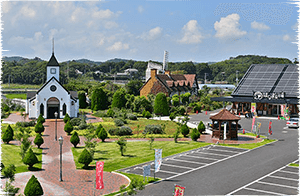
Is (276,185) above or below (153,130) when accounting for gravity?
below

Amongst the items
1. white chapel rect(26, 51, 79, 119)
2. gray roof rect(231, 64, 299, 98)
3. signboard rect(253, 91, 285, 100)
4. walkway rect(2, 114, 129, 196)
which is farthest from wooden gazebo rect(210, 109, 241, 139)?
gray roof rect(231, 64, 299, 98)

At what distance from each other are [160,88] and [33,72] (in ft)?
296

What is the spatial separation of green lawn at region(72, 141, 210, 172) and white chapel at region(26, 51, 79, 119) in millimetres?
22461

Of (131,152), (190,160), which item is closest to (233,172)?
(190,160)

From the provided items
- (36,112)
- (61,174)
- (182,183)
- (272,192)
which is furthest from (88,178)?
(36,112)

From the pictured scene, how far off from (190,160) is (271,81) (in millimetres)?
43208

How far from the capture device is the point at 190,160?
2977 centimetres

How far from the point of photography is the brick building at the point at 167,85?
78.6 meters

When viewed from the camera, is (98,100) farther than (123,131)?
Yes

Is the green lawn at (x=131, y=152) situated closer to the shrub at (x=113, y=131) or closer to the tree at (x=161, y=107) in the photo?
the shrub at (x=113, y=131)

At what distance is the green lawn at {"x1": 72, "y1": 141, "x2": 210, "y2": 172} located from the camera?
1128 inches

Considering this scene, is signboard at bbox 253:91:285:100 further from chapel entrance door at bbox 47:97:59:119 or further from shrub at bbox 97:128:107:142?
shrub at bbox 97:128:107:142

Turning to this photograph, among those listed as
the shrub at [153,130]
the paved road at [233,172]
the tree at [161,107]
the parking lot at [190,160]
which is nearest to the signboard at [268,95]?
the tree at [161,107]

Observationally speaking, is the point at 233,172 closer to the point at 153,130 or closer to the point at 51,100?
the point at 153,130
